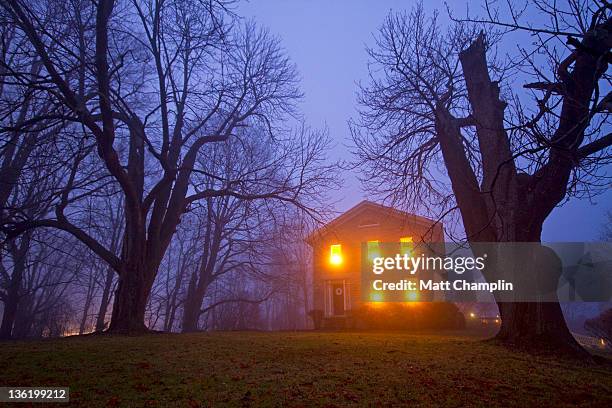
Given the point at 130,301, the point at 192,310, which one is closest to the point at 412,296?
the point at 192,310

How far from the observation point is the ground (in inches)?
162

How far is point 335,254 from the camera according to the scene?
2702cm

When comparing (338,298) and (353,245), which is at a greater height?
(353,245)

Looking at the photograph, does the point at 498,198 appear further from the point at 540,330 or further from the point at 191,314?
the point at 191,314

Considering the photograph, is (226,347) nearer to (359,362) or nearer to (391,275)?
(359,362)

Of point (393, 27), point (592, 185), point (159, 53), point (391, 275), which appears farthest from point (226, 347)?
point (391, 275)

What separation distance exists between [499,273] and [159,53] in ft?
34.7

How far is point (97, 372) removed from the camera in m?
5.04

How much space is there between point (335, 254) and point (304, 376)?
22.1 meters

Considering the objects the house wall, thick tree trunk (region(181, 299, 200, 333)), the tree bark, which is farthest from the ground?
the house wall

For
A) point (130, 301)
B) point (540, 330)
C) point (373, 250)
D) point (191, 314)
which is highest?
point (373, 250)

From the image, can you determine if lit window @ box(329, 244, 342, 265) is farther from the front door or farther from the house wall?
the front door

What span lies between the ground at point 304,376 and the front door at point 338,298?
19614 millimetres

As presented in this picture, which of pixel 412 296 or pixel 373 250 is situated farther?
pixel 373 250
